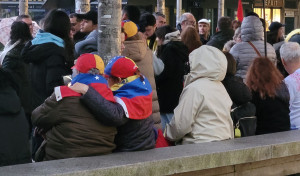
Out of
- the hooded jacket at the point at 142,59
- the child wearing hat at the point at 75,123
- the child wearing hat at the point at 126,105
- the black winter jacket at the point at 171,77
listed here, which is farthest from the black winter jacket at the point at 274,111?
the child wearing hat at the point at 75,123

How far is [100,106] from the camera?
479cm

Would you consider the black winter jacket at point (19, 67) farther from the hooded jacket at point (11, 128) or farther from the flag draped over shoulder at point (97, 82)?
the hooded jacket at point (11, 128)

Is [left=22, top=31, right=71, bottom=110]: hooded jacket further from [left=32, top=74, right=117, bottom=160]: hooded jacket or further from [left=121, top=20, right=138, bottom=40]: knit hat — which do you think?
[left=32, top=74, right=117, bottom=160]: hooded jacket

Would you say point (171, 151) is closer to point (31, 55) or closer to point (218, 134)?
point (218, 134)

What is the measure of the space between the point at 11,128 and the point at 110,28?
2122 millimetres

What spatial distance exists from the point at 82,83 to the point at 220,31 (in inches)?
227

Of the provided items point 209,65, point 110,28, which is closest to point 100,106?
point 209,65

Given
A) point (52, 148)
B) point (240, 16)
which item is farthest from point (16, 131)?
point (240, 16)

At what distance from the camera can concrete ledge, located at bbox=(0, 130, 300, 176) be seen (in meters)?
4.45

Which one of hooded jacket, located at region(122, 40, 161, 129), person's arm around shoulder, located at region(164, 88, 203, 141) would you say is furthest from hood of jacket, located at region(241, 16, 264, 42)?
person's arm around shoulder, located at region(164, 88, 203, 141)

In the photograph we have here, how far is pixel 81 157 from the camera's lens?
15.9 feet

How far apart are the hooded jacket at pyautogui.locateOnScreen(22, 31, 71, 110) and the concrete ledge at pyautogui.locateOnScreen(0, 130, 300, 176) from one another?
177 cm

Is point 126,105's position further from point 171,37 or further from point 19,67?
point 19,67

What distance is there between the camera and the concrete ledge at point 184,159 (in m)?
4.45
